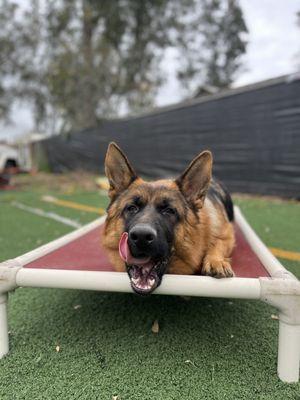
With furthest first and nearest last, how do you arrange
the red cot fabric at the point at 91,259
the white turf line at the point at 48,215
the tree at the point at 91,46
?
the tree at the point at 91,46 → the white turf line at the point at 48,215 → the red cot fabric at the point at 91,259

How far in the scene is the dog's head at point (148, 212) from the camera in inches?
72.6

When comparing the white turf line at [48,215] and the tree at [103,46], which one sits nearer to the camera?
the white turf line at [48,215]

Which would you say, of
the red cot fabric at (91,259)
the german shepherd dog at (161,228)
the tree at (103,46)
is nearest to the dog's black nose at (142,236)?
the german shepherd dog at (161,228)

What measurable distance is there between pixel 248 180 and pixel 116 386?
22.5 feet

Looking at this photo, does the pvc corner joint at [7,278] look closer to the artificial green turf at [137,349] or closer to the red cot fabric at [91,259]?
the red cot fabric at [91,259]

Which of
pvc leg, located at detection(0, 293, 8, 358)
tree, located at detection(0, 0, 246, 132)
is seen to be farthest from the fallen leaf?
tree, located at detection(0, 0, 246, 132)

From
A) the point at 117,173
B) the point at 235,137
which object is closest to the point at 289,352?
the point at 117,173

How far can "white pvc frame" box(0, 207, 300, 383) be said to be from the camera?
1.71 meters

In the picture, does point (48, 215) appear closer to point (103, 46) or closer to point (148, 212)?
point (148, 212)

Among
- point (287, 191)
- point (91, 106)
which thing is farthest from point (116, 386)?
point (91, 106)

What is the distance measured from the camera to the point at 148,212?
6.83 ft

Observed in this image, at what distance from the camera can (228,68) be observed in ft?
91.2

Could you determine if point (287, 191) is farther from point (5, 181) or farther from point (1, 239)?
point (5, 181)

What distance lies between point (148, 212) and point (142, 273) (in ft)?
1.27
